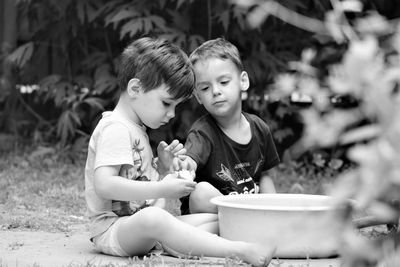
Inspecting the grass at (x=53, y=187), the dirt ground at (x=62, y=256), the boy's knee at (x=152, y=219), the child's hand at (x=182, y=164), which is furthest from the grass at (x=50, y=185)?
the boy's knee at (x=152, y=219)

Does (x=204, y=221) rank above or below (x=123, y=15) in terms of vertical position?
below

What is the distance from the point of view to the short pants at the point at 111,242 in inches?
111

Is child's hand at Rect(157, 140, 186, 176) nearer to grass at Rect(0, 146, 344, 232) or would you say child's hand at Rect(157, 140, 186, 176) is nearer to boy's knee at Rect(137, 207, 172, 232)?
boy's knee at Rect(137, 207, 172, 232)

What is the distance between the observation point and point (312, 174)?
557 cm

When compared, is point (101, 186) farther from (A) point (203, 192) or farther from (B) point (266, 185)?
(B) point (266, 185)

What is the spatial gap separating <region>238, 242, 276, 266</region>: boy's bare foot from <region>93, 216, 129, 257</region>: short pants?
0.49 metres

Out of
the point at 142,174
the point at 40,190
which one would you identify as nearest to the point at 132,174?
the point at 142,174

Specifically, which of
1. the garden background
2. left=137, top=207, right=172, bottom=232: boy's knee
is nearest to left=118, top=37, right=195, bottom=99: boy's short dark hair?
left=137, top=207, right=172, bottom=232: boy's knee

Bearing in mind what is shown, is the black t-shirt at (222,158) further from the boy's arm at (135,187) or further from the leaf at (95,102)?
the leaf at (95,102)

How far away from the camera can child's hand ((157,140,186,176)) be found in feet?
9.70

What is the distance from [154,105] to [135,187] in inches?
14.3

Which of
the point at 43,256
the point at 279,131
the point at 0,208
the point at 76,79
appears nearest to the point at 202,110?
the point at 279,131

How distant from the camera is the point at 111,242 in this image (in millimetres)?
2836

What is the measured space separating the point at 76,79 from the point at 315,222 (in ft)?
17.1
